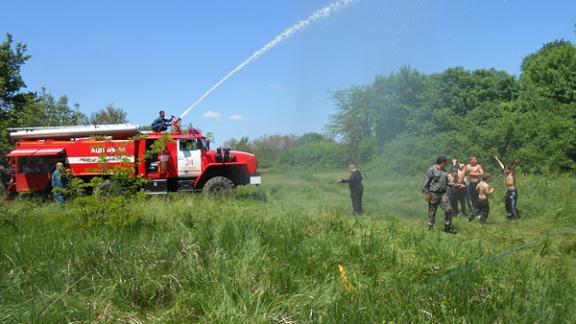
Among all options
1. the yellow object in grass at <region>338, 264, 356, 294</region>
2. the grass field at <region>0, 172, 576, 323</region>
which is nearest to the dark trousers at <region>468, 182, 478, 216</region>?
the grass field at <region>0, 172, 576, 323</region>

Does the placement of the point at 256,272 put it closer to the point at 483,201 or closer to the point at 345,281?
the point at 345,281

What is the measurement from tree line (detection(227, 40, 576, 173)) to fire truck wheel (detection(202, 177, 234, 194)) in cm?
1169

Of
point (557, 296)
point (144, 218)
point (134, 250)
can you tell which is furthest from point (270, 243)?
point (557, 296)

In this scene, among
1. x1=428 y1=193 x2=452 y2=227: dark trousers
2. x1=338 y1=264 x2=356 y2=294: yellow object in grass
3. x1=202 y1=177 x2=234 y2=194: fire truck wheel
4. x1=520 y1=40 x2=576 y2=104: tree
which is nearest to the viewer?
x1=338 y1=264 x2=356 y2=294: yellow object in grass

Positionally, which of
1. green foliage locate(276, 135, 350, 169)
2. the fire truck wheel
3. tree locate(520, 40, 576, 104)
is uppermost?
tree locate(520, 40, 576, 104)

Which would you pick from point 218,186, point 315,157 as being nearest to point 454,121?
point 315,157

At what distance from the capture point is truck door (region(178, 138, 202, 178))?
13523 mm

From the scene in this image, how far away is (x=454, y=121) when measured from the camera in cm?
2702

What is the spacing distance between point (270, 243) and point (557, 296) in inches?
130

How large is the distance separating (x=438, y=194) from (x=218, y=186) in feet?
21.3

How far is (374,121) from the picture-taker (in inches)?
1209

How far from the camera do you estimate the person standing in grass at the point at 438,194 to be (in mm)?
9039

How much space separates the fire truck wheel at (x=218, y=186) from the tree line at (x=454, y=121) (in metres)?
11.7

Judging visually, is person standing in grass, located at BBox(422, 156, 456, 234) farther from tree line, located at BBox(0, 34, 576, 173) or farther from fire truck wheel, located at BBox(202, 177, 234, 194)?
tree line, located at BBox(0, 34, 576, 173)
